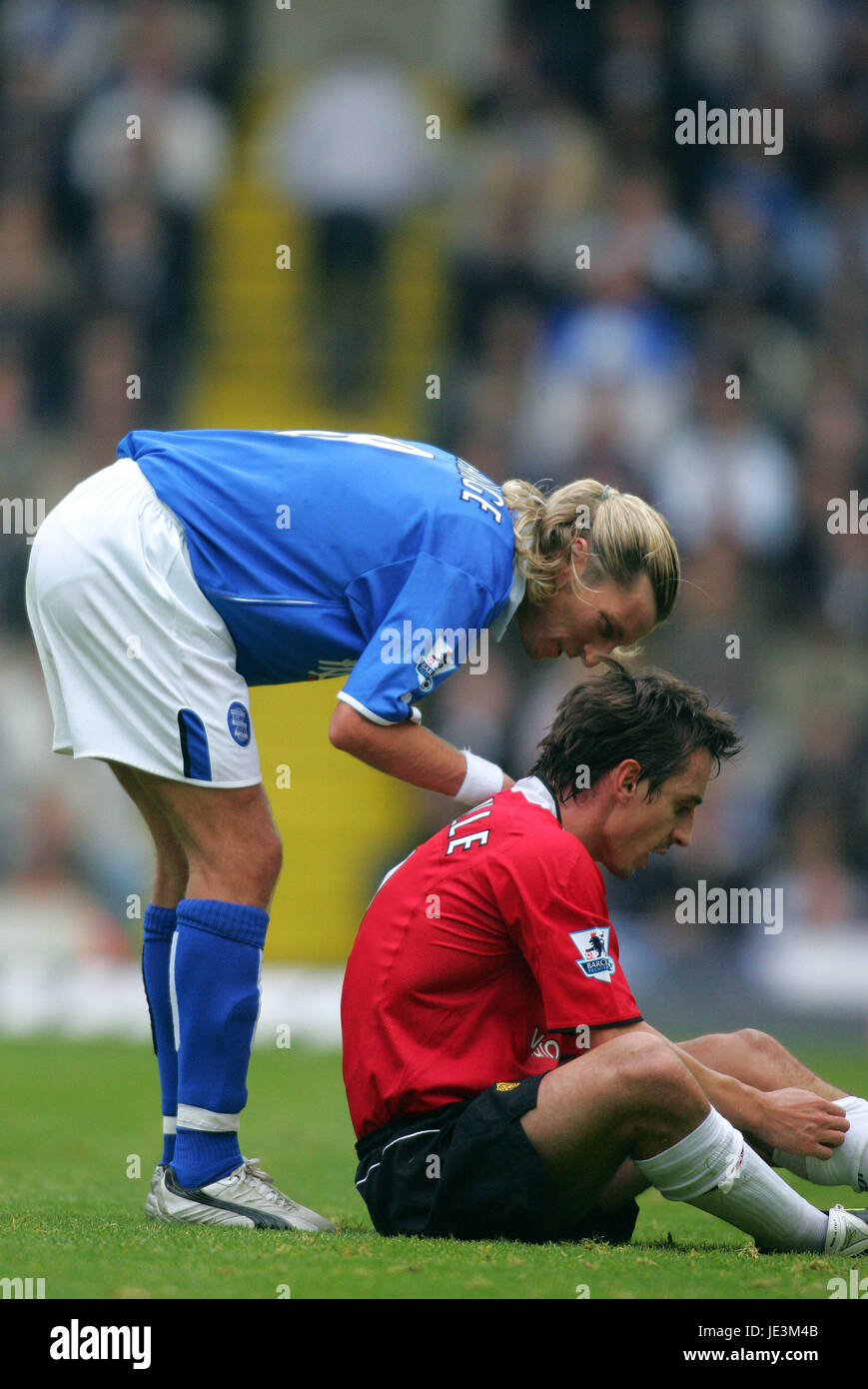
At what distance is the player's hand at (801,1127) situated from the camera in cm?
368

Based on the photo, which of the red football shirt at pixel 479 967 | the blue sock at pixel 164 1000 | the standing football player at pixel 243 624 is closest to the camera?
the red football shirt at pixel 479 967

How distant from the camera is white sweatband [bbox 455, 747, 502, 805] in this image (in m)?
3.82

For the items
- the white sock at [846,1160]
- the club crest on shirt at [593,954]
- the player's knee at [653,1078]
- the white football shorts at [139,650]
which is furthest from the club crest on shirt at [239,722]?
the white sock at [846,1160]

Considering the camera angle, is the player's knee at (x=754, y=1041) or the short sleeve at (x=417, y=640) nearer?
the short sleeve at (x=417, y=640)

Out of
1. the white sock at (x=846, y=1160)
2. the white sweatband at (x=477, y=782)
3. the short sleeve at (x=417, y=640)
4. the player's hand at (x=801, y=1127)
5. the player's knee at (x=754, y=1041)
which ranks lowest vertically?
the white sock at (x=846, y=1160)

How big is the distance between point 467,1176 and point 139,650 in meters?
1.28

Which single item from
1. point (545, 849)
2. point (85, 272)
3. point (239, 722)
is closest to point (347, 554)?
point (239, 722)

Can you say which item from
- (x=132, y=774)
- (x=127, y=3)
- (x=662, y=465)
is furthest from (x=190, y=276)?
(x=132, y=774)

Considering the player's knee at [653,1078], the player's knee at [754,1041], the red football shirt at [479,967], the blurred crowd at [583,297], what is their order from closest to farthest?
the player's knee at [653,1078] → the red football shirt at [479,967] → the player's knee at [754,1041] → the blurred crowd at [583,297]

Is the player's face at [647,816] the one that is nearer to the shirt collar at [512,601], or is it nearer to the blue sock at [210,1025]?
the shirt collar at [512,601]

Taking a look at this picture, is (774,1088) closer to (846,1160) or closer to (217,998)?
(846,1160)

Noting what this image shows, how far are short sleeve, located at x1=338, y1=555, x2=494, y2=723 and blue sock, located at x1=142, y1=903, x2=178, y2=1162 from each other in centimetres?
76

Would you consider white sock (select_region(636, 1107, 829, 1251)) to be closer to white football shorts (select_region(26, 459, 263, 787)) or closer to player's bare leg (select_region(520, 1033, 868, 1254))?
player's bare leg (select_region(520, 1033, 868, 1254))
